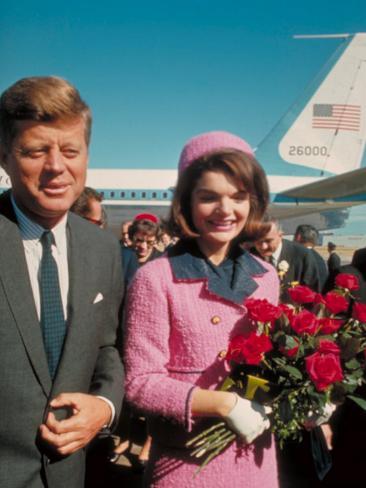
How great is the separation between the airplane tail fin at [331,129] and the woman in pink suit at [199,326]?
66.5ft

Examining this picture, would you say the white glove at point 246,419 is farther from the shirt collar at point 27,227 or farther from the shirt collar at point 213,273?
the shirt collar at point 27,227

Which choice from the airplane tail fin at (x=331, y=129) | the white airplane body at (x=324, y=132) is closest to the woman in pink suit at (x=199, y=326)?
the white airplane body at (x=324, y=132)

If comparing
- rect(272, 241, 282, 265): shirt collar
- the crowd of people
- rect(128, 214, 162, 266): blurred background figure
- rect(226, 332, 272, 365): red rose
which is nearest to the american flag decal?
rect(272, 241, 282, 265): shirt collar

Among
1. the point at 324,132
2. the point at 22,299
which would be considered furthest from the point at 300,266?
the point at 324,132

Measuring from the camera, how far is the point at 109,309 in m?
1.44

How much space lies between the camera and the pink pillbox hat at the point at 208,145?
1.44 m

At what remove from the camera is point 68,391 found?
4.11ft

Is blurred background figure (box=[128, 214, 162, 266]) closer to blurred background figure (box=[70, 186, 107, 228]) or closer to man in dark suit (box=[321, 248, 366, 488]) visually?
blurred background figure (box=[70, 186, 107, 228])

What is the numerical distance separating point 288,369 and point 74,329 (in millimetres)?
618

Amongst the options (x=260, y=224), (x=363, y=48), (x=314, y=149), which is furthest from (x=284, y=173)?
(x=260, y=224)

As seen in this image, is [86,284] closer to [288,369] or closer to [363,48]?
[288,369]

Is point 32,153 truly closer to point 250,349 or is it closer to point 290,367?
point 250,349

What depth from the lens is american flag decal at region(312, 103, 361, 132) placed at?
832 inches

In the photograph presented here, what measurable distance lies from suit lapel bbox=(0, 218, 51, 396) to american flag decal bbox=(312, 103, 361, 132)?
22.1m
